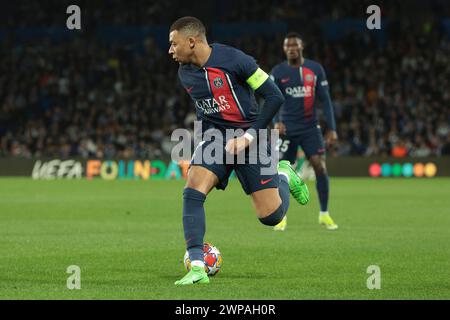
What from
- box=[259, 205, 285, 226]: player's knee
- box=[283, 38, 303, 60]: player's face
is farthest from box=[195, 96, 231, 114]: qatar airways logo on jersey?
box=[283, 38, 303, 60]: player's face

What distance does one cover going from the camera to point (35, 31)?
36.4 m

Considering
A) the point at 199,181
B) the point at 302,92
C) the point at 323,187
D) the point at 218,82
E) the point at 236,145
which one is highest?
the point at 302,92

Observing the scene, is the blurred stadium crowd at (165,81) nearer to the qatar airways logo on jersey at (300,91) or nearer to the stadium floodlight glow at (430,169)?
the stadium floodlight glow at (430,169)

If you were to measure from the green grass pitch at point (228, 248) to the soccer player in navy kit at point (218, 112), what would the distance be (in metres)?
0.51

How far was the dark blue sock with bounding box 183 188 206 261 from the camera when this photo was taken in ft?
25.6

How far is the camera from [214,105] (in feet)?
26.7

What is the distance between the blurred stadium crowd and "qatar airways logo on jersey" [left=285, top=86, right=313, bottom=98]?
617 inches

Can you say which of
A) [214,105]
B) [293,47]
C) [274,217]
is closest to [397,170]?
[293,47]

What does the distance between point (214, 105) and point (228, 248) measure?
2.79 m

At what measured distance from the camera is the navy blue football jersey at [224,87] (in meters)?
8.03

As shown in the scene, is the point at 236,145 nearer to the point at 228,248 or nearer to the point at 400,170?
the point at 228,248

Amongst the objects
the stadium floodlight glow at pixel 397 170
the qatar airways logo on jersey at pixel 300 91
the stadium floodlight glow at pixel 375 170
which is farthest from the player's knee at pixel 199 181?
the stadium floodlight glow at pixel 397 170
